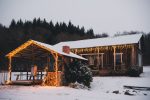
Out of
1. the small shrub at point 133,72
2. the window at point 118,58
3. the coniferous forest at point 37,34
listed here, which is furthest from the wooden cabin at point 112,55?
the coniferous forest at point 37,34

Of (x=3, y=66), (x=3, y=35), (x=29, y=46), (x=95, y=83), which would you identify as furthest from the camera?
(x=3, y=35)

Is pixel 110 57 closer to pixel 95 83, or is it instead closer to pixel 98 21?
pixel 95 83

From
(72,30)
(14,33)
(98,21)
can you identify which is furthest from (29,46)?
(98,21)

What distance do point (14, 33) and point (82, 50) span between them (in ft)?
100

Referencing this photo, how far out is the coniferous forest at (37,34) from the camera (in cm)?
4662

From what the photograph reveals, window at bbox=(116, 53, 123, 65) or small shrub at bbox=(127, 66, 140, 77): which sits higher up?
window at bbox=(116, 53, 123, 65)

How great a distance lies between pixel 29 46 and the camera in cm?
1636

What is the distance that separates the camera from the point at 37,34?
5834cm

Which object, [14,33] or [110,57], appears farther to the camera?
[14,33]

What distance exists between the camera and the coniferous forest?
153ft

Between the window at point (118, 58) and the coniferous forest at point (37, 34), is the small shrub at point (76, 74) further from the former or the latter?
the coniferous forest at point (37, 34)

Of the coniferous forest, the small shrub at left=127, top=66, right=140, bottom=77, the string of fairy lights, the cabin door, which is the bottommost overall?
the small shrub at left=127, top=66, right=140, bottom=77

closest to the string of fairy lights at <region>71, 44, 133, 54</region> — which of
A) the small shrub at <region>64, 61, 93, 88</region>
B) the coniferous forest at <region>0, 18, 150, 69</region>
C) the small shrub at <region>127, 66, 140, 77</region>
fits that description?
the small shrub at <region>127, 66, 140, 77</region>

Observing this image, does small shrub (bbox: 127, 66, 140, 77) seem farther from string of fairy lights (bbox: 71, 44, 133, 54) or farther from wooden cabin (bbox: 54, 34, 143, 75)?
string of fairy lights (bbox: 71, 44, 133, 54)
